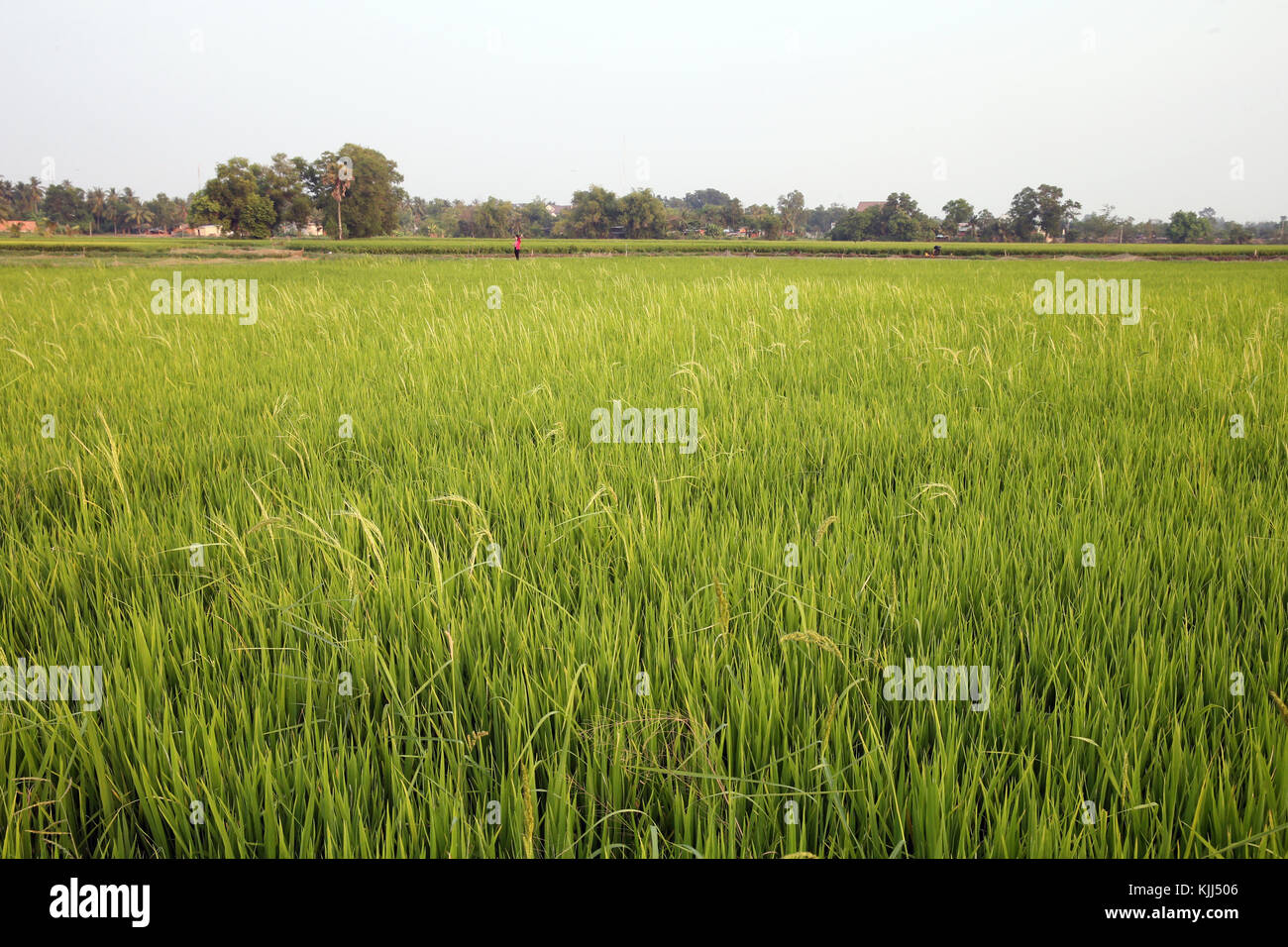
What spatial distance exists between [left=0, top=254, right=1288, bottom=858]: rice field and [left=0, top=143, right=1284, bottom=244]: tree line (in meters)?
67.0

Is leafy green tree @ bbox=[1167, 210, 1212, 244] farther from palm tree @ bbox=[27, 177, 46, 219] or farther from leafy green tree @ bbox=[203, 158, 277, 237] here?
palm tree @ bbox=[27, 177, 46, 219]

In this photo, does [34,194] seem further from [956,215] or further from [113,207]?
[956,215]

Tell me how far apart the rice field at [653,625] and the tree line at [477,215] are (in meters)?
67.0

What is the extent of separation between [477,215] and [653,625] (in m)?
101

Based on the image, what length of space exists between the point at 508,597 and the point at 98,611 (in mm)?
1045

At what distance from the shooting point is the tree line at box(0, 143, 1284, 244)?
62250 mm

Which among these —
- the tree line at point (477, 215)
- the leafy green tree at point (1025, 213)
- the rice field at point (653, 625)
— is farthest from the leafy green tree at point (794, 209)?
the rice field at point (653, 625)

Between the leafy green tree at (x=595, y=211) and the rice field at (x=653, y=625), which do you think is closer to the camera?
the rice field at (x=653, y=625)

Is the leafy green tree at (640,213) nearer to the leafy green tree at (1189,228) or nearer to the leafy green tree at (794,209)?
the leafy green tree at (794,209)

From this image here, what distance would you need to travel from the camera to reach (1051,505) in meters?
2.26

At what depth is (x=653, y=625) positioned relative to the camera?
161 centimetres

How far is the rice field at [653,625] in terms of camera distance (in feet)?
3.59

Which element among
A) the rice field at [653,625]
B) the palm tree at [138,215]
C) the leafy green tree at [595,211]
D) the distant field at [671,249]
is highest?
the palm tree at [138,215]

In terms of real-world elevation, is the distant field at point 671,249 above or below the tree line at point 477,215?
below
